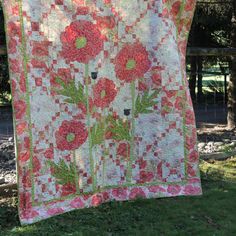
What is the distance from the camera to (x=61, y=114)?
11.9ft

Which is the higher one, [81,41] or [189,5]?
[189,5]

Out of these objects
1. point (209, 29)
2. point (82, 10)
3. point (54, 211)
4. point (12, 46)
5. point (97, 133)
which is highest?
point (209, 29)

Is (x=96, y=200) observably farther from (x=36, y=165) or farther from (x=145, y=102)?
(x=145, y=102)

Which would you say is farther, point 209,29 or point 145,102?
point 209,29

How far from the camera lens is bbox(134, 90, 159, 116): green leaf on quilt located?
13.2ft

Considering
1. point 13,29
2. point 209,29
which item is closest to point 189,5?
point 13,29

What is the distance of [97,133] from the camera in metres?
3.82

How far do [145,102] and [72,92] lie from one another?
719mm

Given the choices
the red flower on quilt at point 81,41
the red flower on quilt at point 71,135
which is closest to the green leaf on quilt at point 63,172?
the red flower on quilt at point 71,135

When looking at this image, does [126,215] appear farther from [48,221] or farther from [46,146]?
[46,146]

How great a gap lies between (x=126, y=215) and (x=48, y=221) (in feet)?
2.11

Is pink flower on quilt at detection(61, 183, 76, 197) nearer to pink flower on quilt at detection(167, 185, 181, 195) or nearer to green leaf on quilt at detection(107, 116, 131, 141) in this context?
green leaf on quilt at detection(107, 116, 131, 141)

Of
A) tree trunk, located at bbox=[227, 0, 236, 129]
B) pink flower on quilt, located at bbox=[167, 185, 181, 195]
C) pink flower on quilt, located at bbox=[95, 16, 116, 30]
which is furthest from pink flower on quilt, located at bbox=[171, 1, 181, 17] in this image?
tree trunk, located at bbox=[227, 0, 236, 129]

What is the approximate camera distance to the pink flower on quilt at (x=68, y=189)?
369 centimetres
